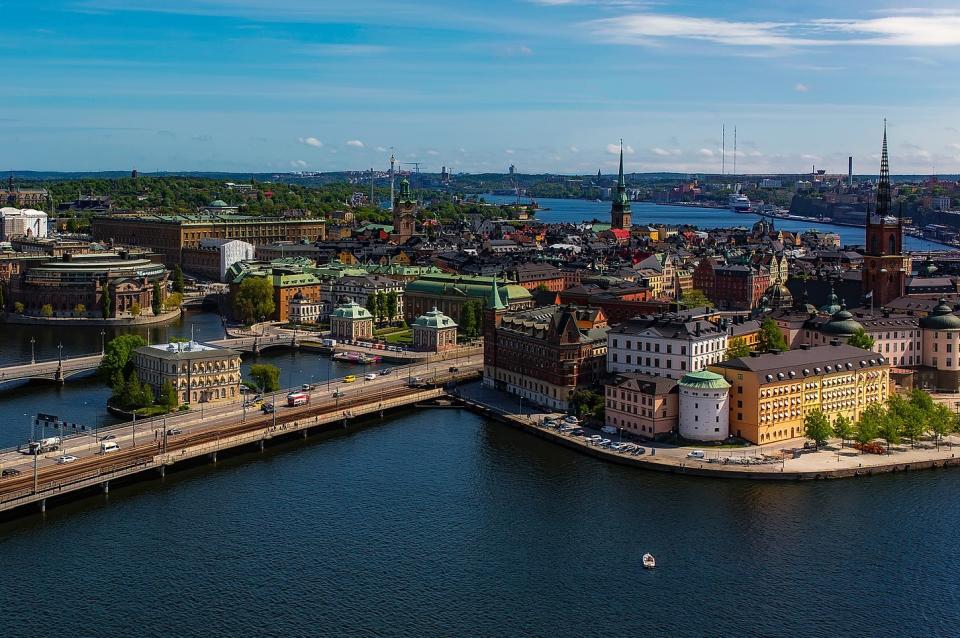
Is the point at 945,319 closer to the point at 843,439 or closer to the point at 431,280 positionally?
the point at 843,439

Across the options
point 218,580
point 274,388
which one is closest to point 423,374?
point 274,388

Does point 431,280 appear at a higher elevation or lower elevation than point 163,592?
higher

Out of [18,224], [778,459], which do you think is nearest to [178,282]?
[18,224]

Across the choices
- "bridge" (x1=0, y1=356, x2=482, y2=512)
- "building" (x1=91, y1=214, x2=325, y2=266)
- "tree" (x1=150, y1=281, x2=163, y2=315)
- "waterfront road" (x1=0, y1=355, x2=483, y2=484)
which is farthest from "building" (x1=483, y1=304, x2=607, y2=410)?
"building" (x1=91, y1=214, x2=325, y2=266)

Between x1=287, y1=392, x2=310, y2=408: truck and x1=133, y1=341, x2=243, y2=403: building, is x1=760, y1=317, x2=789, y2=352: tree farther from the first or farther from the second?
x1=133, y1=341, x2=243, y2=403: building

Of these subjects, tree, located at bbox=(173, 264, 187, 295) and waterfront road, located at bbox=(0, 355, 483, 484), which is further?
tree, located at bbox=(173, 264, 187, 295)

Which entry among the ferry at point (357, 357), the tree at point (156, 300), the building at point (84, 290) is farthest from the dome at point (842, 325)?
the tree at point (156, 300)

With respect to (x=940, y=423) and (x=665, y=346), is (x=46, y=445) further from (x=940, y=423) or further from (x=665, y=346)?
(x=940, y=423)
